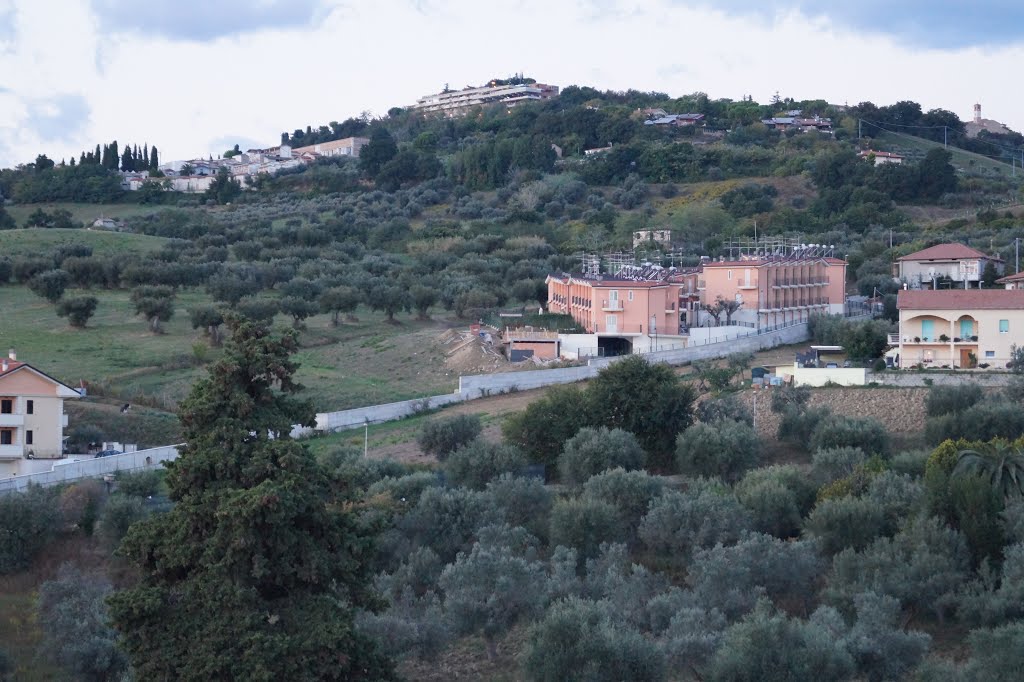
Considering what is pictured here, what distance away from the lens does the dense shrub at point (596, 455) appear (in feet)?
95.1

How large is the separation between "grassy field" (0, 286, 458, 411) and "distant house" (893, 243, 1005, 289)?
1818 cm

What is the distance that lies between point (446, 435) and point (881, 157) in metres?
65.3

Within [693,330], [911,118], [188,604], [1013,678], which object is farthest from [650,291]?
[911,118]

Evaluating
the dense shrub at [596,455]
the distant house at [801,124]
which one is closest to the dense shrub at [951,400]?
the dense shrub at [596,455]

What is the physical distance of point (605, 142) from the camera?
354ft

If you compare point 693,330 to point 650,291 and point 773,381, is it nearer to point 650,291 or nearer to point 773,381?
point 650,291

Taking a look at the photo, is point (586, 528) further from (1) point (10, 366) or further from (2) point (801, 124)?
(2) point (801, 124)

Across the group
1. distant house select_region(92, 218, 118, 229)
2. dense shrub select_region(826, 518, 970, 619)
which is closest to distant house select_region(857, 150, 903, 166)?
distant house select_region(92, 218, 118, 229)

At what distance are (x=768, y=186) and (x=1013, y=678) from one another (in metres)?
69.4

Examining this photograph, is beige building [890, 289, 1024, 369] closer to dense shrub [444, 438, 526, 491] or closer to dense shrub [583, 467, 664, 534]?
dense shrub [444, 438, 526, 491]

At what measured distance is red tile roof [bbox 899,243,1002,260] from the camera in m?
51.2

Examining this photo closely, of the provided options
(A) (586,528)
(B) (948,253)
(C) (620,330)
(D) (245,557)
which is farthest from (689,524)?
(B) (948,253)

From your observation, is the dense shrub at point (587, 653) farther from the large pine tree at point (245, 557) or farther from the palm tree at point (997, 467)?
the palm tree at point (997, 467)

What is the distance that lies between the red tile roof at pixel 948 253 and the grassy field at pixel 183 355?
1857cm
